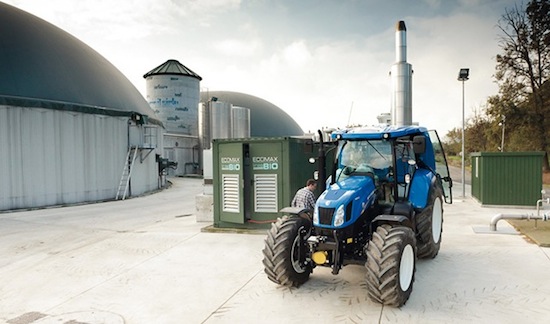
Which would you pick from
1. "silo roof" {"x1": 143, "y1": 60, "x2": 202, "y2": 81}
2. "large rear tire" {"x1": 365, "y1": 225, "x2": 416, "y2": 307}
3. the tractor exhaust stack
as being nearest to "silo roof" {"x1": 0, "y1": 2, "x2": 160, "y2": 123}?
"silo roof" {"x1": 143, "y1": 60, "x2": 202, "y2": 81}

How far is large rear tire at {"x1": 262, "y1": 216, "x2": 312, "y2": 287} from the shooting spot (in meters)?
5.85

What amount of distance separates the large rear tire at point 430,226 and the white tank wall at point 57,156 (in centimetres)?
1726

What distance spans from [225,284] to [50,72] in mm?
18501

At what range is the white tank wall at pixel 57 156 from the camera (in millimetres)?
17344

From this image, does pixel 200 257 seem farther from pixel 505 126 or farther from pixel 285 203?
pixel 505 126

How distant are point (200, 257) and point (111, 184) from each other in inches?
593

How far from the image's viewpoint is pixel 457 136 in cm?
6316

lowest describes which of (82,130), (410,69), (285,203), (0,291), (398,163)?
(0,291)

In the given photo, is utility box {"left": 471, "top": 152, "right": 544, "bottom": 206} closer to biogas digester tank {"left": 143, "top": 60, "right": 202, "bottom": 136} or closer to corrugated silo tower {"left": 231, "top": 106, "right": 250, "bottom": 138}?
corrugated silo tower {"left": 231, "top": 106, "right": 250, "bottom": 138}

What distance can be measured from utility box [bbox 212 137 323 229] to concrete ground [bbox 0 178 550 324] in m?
0.73

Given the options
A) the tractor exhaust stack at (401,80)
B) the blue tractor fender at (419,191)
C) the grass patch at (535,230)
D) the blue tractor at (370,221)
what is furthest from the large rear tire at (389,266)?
the tractor exhaust stack at (401,80)

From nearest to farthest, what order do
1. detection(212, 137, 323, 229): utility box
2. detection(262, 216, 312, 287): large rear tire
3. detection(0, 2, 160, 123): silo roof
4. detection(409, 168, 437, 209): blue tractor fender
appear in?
detection(262, 216, 312, 287): large rear tire < detection(409, 168, 437, 209): blue tractor fender < detection(212, 137, 323, 229): utility box < detection(0, 2, 160, 123): silo roof

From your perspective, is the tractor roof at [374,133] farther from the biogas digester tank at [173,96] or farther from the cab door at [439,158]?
the biogas digester tank at [173,96]

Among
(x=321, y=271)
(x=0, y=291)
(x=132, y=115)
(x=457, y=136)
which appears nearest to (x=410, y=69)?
(x=321, y=271)
